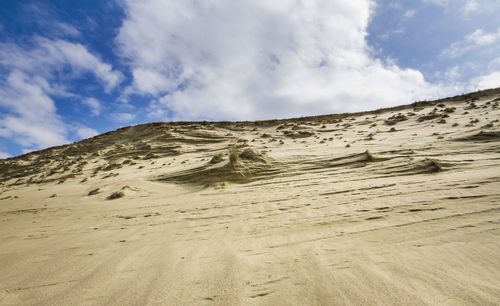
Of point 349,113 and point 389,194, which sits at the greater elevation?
point 349,113

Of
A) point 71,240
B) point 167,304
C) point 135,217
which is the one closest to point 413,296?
point 167,304

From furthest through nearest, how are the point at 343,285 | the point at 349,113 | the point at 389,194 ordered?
1. the point at 349,113
2. the point at 389,194
3. the point at 343,285

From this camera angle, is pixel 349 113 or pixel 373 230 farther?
pixel 349 113

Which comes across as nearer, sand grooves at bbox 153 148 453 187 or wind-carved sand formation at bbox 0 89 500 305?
wind-carved sand formation at bbox 0 89 500 305

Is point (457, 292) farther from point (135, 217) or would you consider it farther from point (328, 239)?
point (135, 217)

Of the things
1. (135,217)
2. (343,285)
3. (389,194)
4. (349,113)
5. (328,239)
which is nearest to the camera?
(343,285)

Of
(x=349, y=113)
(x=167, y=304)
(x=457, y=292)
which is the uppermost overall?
(x=349, y=113)

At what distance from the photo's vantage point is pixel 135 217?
12.9ft

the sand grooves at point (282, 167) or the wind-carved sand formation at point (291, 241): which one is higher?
the sand grooves at point (282, 167)

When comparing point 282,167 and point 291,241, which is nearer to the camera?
point 291,241

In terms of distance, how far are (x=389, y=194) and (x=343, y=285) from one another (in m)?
2.53

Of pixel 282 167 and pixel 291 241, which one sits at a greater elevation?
pixel 282 167

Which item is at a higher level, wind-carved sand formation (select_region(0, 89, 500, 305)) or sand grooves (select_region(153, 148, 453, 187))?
sand grooves (select_region(153, 148, 453, 187))

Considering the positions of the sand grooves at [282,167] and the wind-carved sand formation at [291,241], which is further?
the sand grooves at [282,167]
